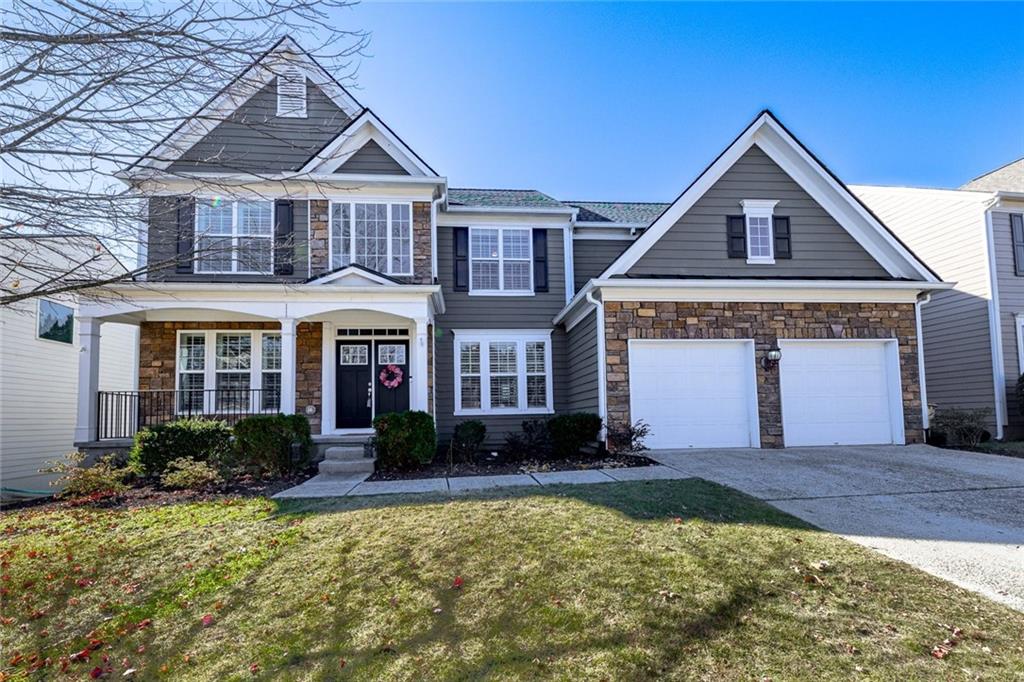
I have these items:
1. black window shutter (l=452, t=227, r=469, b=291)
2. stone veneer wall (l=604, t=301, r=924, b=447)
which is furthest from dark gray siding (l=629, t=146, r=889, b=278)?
black window shutter (l=452, t=227, r=469, b=291)

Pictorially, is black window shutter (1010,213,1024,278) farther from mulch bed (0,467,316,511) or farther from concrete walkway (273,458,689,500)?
mulch bed (0,467,316,511)

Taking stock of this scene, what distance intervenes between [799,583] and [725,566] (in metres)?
0.47

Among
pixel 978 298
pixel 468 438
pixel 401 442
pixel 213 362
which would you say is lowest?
pixel 468 438

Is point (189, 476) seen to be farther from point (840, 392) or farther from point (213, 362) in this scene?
point (840, 392)

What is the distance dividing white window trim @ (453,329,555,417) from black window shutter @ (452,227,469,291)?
3.58ft

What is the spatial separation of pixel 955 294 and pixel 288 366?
50.6ft

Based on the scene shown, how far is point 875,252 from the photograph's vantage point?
11508 millimetres

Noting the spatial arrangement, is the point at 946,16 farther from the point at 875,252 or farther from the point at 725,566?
the point at 725,566

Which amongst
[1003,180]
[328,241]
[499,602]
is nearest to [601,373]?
[328,241]

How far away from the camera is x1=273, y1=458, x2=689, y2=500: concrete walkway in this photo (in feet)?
23.2

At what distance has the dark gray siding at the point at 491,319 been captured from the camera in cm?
1264

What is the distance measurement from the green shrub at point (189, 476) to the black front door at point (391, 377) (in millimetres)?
3878

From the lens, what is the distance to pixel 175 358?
11.7 m

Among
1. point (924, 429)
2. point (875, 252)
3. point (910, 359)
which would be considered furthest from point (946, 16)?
point (924, 429)
